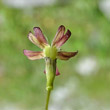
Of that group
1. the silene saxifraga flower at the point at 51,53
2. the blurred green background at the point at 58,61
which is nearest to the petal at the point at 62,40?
the silene saxifraga flower at the point at 51,53

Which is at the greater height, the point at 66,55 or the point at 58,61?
the point at 58,61

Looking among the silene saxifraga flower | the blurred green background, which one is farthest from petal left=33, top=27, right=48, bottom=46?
the blurred green background

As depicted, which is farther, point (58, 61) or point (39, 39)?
point (58, 61)

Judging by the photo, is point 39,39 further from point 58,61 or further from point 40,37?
point 58,61

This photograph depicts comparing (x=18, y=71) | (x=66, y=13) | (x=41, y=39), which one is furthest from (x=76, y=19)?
(x=41, y=39)

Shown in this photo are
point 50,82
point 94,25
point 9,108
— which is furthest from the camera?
point 9,108

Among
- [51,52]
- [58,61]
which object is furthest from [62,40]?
[58,61]

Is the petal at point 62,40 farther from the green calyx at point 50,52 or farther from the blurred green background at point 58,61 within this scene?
the blurred green background at point 58,61

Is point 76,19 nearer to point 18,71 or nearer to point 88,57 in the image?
point 88,57
